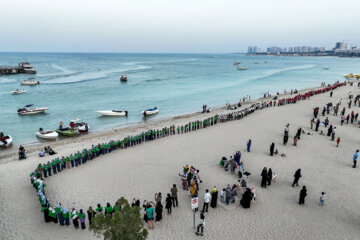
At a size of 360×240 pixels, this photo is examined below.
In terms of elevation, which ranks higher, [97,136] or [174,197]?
[174,197]

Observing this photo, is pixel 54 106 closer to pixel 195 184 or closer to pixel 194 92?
pixel 194 92

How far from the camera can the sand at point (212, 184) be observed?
382 inches

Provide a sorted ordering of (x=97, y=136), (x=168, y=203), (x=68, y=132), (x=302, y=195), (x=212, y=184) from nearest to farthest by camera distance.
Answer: (x=168, y=203) < (x=302, y=195) < (x=212, y=184) < (x=97, y=136) < (x=68, y=132)

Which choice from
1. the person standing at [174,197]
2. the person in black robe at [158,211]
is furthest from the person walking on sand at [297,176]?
the person in black robe at [158,211]

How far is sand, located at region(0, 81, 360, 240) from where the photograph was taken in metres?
9.71

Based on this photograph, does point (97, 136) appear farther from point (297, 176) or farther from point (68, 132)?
point (297, 176)

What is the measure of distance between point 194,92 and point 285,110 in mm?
22842

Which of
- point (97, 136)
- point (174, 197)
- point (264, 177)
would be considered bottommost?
point (97, 136)

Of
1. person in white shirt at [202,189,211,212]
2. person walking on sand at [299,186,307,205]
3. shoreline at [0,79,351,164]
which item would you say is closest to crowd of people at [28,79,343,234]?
person in white shirt at [202,189,211,212]

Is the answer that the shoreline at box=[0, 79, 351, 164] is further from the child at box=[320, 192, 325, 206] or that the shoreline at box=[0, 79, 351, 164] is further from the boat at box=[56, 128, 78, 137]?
the child at box=[320, 192, 325, 206]

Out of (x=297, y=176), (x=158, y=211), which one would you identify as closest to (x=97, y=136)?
(x=158, y=211)

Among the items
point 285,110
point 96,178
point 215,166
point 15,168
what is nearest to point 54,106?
point 15,168

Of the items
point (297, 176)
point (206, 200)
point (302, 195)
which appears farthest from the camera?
point (297, 176)

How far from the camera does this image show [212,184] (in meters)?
13.1
